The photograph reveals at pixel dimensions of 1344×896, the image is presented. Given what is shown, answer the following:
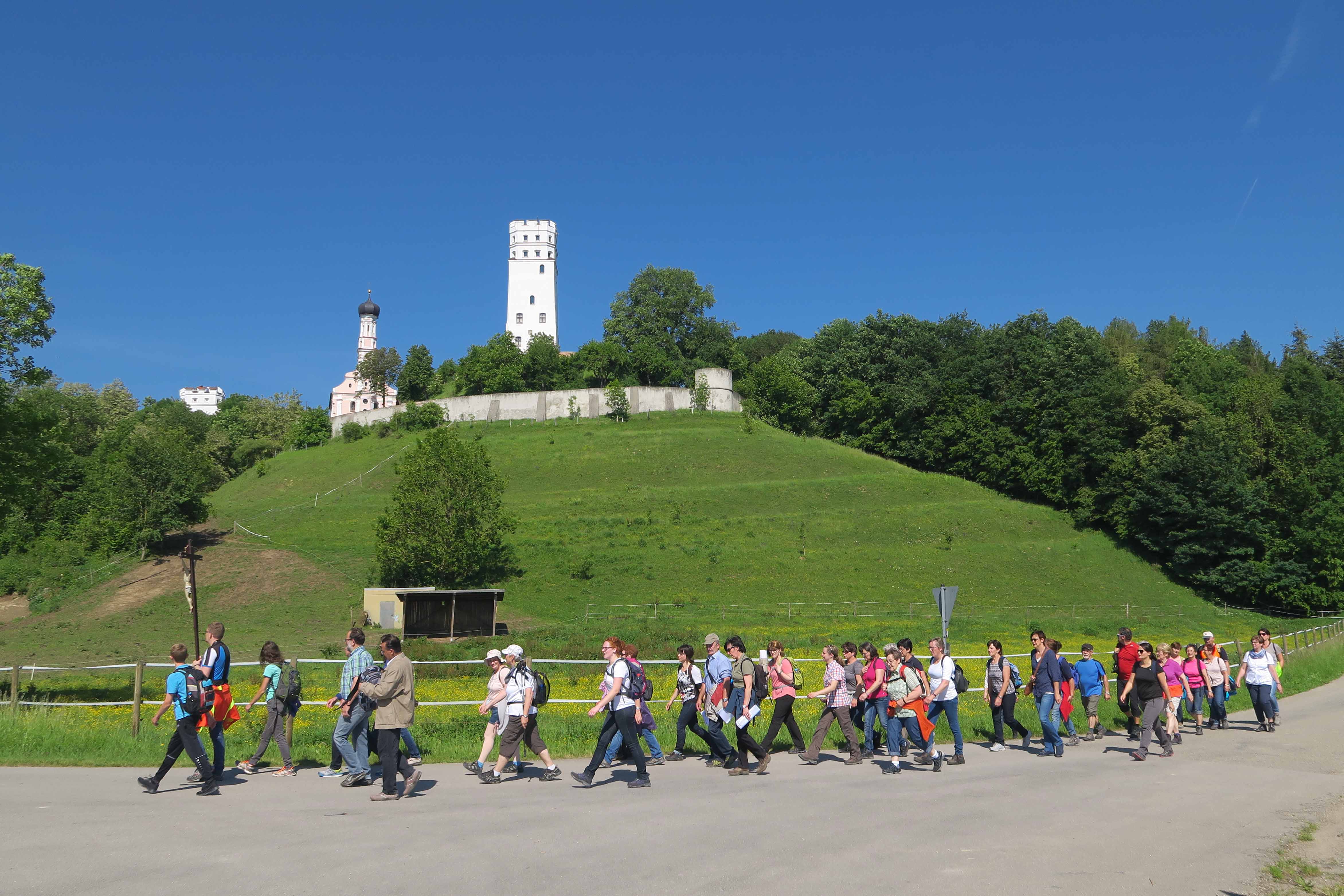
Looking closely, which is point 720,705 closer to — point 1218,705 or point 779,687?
point 779,687

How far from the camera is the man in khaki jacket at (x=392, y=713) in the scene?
10.7 meters

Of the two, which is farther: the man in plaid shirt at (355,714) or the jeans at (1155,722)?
the jeans at (1155,722)

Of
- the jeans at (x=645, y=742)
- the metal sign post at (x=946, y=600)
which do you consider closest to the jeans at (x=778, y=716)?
the jeans at (x=645, y=742)

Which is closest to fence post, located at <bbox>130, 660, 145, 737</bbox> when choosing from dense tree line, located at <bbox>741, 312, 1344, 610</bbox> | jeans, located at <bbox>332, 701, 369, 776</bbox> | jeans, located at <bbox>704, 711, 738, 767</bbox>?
jeans, located at <bbox>332, 701, 369, 776</bbox>

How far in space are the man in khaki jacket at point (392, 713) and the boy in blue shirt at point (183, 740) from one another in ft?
6.55

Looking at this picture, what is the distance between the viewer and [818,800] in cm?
1102

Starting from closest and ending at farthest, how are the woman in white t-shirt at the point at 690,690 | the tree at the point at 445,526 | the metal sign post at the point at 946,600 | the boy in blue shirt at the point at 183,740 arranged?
the boy in blue shirt at the point at 183,740
the woman in white t-shirt at the point at 690,690
the metal sign post at the point at 946,600
the tree at the point at 445,526

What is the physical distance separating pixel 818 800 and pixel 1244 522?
59.2 m

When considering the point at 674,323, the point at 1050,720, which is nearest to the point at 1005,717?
the point at 1050,720

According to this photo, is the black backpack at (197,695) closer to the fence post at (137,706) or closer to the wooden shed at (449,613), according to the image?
the fence post at (137,706)

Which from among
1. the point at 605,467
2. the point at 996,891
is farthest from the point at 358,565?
the point at 996,891

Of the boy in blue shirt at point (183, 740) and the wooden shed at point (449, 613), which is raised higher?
the boy in blue shirt at point (183, 740)

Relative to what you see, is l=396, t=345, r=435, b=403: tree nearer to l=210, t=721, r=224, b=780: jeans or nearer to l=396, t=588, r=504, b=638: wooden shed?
l=396, t=588, r=504, b=638: wooden shed

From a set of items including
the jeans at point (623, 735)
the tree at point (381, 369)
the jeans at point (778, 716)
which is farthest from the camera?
the tree at point (381, 369)
